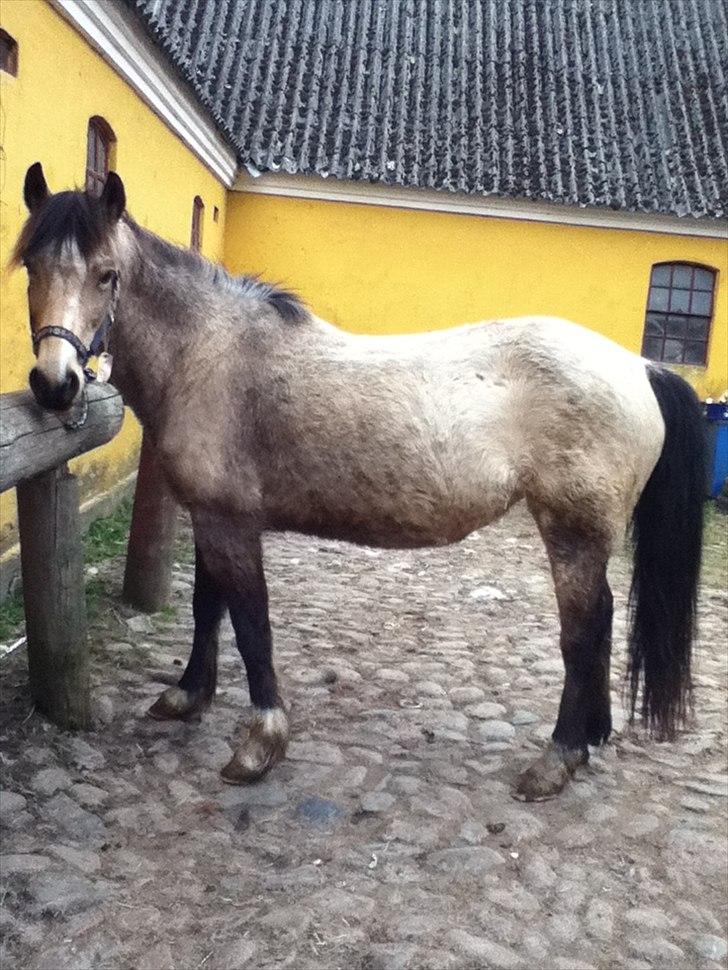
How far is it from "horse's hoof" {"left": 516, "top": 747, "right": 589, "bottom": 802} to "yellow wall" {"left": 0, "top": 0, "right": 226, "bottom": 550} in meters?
3.21

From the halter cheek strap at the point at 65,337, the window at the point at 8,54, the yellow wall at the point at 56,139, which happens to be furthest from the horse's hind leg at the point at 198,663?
the window at the point at 8,54

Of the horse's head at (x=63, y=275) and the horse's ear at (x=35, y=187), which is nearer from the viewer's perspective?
the horse's head at (x=63, y=275)

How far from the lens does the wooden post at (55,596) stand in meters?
3.50

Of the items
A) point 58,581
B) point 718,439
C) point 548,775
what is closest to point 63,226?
point 58,581

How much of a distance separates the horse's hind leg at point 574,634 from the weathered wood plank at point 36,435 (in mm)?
1843

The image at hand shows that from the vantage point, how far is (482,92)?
528 inches

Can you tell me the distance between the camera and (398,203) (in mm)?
12117

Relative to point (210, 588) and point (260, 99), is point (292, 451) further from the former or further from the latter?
point (260, 99)

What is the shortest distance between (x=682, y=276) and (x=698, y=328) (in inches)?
31.9

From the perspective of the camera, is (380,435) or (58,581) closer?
(380,435)

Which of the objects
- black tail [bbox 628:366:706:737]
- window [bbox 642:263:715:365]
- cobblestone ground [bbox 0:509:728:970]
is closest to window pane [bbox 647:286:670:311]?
window [bbox 642:263:715:365]

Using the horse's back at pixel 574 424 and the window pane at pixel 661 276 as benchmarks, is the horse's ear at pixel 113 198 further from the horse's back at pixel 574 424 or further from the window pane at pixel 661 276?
the window pane at pixel 661 276

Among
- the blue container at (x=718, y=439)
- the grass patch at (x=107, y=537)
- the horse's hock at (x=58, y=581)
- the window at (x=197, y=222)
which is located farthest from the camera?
the blue container at (x=718, y=439)

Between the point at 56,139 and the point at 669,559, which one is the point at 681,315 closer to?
the point at 56,139
